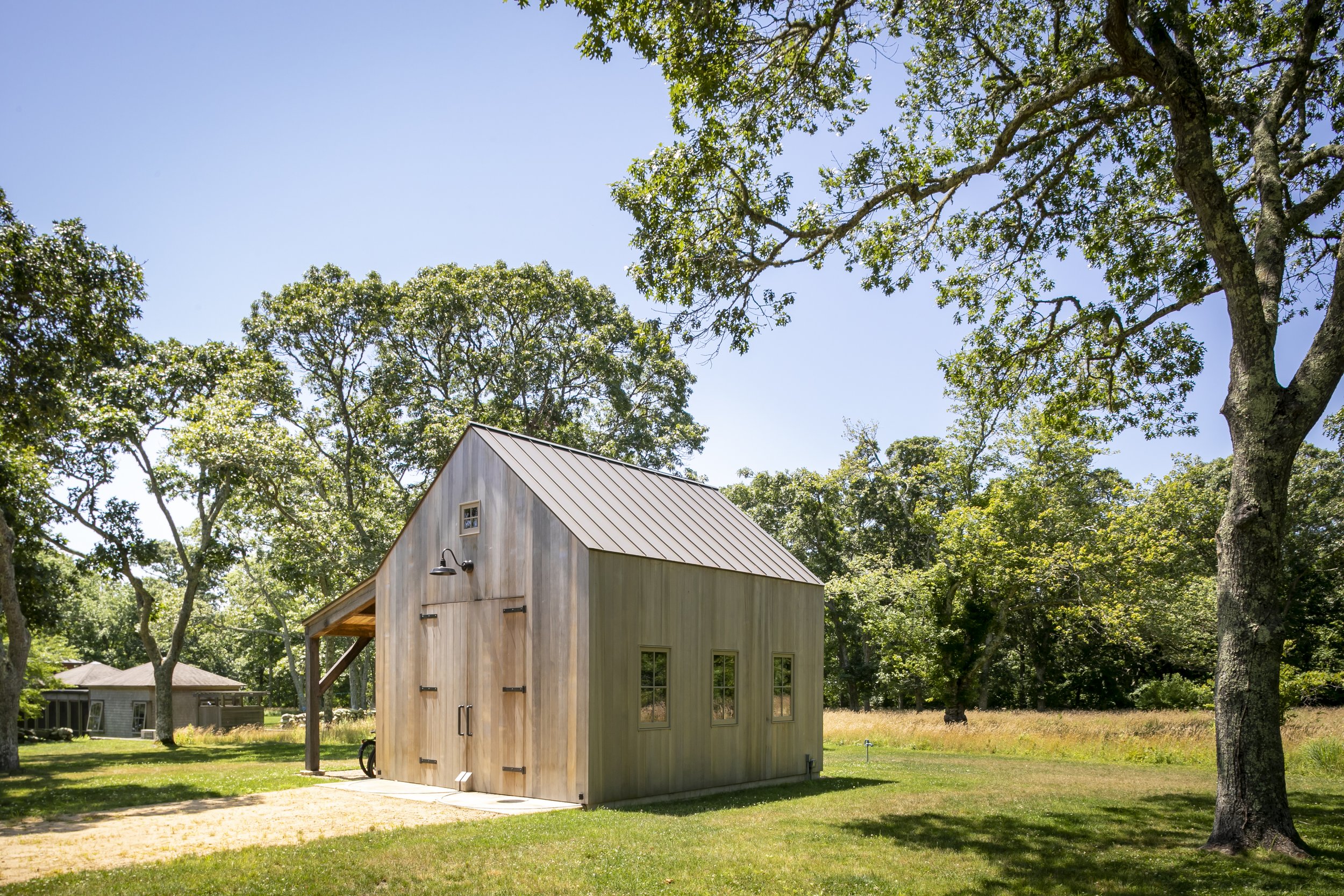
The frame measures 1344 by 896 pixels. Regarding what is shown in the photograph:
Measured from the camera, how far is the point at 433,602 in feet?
46.8

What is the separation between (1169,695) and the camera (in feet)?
105

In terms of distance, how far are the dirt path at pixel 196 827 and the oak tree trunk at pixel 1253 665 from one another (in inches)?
323

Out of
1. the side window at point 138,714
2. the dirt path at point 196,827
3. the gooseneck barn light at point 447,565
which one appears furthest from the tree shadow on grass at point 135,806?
the side window at point 138,714

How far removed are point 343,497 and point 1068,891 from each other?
88.3ft

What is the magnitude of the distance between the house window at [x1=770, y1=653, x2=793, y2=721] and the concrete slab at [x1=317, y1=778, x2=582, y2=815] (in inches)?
185

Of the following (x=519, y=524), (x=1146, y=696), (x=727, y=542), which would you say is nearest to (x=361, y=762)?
(x=519, y=524)

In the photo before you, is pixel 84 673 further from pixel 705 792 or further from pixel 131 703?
pixel 705 792

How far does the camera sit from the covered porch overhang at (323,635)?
15656 mm

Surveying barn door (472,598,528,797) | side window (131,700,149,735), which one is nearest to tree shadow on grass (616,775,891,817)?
barn door (472,598,528,797)

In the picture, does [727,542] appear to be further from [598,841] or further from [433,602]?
[598,841]

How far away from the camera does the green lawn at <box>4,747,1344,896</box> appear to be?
7551mm

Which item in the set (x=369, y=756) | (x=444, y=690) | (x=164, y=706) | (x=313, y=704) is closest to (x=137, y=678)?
(x=164, y=706)

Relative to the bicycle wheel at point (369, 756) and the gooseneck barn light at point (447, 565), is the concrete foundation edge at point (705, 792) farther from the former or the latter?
the bicycle wheel at point (369, 756)

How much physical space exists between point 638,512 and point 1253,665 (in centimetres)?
860
